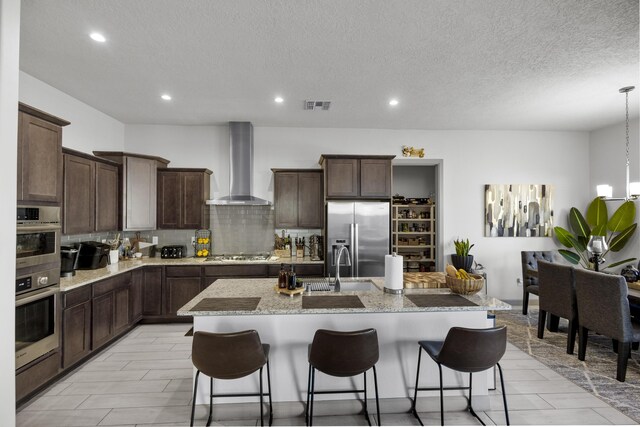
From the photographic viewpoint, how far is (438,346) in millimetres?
2234

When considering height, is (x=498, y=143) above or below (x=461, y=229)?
above

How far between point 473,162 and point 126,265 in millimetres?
5730

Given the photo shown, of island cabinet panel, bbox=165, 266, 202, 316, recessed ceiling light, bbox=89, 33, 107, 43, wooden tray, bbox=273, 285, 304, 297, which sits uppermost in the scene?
recessed ceiling light, bbox=89, 33, 107, 43

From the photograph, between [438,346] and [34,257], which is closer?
[438,346]

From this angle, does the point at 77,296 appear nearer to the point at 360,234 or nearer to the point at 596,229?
the point at 360,234

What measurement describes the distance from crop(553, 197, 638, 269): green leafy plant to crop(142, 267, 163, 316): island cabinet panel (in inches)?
251

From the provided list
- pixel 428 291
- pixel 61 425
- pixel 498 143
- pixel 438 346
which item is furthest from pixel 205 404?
pixel 498 143

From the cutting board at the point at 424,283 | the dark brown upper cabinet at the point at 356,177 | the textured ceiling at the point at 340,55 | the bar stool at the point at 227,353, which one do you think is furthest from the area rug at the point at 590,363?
the textured ceiling at the point at 340,55

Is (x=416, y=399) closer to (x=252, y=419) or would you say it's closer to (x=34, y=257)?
(x=252, y=419)

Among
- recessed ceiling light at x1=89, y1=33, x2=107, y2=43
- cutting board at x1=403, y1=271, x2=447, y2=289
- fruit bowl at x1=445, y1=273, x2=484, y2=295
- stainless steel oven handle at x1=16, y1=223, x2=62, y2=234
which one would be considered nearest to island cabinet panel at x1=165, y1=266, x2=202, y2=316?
stainless steel oven handle at x1=16, y1=223, x2=62, y2=234

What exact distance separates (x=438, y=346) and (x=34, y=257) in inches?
128

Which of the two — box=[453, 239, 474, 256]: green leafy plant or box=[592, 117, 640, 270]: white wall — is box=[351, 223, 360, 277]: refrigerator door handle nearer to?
box=[453, 239, 474, 256]: green leafy plant

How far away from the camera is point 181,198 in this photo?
4.82 meters

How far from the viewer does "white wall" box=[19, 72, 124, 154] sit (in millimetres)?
3387
